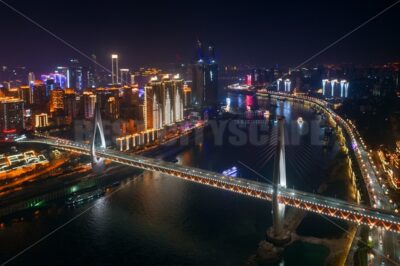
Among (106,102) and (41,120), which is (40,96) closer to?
(41,120)

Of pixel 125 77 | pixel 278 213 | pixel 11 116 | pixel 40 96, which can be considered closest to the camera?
pixel 278 213

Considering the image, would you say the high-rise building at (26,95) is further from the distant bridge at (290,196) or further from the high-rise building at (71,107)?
the distant bridge at (290,196)

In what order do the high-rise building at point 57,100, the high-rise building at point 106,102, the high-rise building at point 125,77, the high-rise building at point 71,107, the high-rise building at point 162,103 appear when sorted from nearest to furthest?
the high-rise building at point 162,103
the high-rise building at point 106,102
the high-rise building at point 71,107
the high-rise building at point 57,100
the high-rise building at point 125,77

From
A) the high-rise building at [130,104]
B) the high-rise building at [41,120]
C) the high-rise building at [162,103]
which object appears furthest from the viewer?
the high-rise building at [130,104]

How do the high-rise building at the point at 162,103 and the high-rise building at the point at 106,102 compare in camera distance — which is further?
the high-rise building at the point at 106,102

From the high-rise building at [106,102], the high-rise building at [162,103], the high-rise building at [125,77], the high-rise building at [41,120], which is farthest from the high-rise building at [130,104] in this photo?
the high-rise building at [125,77]

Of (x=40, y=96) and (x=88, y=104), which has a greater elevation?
(x=40, y=96)

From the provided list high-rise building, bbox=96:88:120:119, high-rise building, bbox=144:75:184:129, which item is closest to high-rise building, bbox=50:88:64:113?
high-rise building, bbox=96:88:120:119

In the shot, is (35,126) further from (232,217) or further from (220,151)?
(232,217)

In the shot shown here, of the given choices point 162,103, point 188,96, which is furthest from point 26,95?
point 188,96
